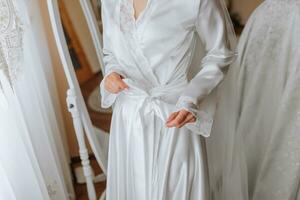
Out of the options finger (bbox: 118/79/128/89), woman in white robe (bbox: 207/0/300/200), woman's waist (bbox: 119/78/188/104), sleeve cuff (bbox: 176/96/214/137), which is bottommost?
woman in white robe (bbox: 207/0/300/200)

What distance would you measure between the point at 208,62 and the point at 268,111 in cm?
70

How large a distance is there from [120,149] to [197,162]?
208 mm

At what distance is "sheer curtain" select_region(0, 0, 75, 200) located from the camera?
958 millimetres

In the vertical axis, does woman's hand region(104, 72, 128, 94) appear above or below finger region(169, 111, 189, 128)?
above

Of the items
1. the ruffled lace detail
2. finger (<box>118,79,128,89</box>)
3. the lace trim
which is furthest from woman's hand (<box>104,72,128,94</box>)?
the lace trim

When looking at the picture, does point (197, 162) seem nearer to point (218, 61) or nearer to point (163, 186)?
point (163, 186)

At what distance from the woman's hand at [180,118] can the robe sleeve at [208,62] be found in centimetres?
1

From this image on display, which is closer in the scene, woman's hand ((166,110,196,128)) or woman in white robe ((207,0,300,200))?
woman's hand ((166,110,196,128))

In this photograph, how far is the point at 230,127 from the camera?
100cm

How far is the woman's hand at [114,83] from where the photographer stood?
0.85 metres

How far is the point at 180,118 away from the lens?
0.74 m

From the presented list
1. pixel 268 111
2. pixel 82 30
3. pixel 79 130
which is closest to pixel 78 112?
pixel 79 130

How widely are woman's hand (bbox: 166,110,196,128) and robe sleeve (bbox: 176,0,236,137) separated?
11 millimetres

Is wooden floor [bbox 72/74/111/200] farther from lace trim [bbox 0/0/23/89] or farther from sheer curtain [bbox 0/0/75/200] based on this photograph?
lace trim [bbox 0/0/23/89]
